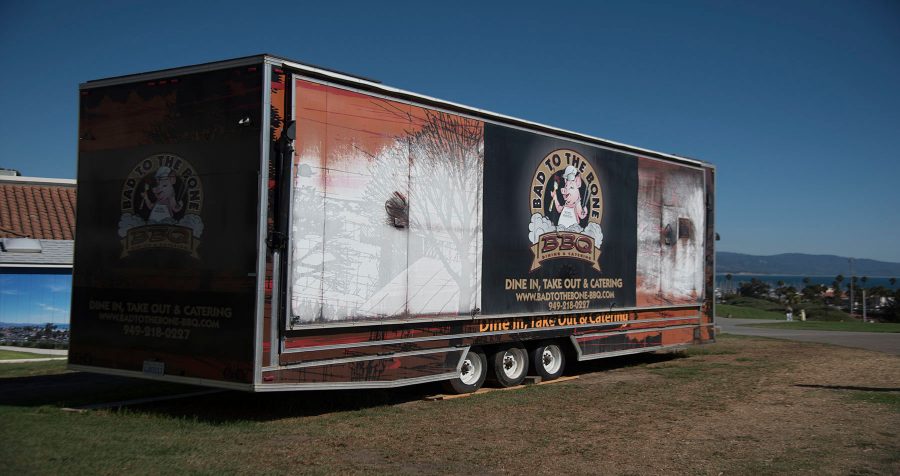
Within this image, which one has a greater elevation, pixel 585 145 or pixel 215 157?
pixel 585 145

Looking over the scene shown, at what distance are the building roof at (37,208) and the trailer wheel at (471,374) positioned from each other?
41.5 ft

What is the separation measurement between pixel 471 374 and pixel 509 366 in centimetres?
101

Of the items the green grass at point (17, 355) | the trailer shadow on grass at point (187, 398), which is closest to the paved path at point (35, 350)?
the green grass at point (17, 355)

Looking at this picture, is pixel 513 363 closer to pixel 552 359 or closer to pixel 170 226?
pixel 552 359

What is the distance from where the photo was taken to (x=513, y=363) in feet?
41.3

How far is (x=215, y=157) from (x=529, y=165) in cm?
512

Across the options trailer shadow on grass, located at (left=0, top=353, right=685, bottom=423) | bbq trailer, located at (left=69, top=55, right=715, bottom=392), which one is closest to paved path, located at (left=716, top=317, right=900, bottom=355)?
bbq trailer, located at (left=69, top=55, right=715, bottom=392)

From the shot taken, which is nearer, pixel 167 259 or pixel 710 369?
pixel 167 259

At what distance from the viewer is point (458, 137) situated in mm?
11133

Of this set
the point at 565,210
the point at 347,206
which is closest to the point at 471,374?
the point at 565,210

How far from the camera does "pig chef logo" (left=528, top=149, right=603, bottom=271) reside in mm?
12562

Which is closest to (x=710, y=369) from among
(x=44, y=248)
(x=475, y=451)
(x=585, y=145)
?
(x=585, y=145)

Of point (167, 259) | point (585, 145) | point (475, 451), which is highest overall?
point (585, 145)

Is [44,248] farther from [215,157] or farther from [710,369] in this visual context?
[710,369]
